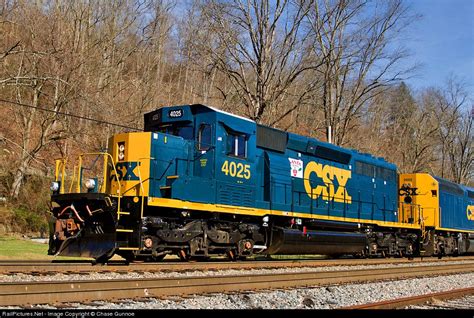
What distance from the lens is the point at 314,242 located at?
15430mm

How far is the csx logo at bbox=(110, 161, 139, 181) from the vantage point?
11.2 metres

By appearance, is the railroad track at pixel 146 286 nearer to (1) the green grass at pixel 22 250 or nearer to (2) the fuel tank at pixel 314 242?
(2) the fuel tank at pixel 314 242

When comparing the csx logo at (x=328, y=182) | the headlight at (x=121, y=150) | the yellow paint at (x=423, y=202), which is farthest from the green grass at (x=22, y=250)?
the yellow paint at (x=423, y=202)

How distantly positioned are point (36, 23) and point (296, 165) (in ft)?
50.8

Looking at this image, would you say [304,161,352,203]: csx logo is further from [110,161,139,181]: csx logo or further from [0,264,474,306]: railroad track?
[110,161,139,181]: csx logo

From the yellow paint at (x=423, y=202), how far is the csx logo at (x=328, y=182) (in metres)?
5.31

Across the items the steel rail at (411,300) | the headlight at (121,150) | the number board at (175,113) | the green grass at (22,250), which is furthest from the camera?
the green grass at (22,250)

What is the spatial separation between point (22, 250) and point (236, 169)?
27.5 ft

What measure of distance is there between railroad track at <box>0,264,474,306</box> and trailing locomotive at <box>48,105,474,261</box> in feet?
7.85

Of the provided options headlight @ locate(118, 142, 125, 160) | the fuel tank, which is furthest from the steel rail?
headlight @ locate(118, 142, 125, 160)

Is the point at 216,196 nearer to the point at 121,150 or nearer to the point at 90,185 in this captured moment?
the point at 121,150

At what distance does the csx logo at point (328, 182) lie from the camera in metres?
15.9
